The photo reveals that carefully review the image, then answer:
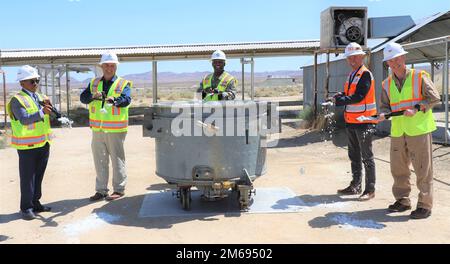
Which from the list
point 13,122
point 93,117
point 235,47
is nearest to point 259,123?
point 93,117

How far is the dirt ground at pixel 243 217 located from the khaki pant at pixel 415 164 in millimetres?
252

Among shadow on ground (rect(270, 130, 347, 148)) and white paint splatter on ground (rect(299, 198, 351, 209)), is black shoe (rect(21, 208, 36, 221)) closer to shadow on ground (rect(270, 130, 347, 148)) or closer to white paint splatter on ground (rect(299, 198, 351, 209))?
white paint splatter on ground (rect(299, 198, 351, 209))

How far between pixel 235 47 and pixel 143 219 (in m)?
15.0

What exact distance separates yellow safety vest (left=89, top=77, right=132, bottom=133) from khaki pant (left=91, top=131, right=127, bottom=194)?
0.11 metres

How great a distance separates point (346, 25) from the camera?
11.2 meters

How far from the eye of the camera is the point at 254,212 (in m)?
5.56

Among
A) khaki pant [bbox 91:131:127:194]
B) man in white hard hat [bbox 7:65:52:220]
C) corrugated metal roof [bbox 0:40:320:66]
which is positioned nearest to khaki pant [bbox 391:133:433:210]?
khaki pant [bbox 91:131:127:194]

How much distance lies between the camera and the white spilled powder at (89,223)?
499 cm

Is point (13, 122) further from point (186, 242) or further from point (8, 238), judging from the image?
point (186, 242)

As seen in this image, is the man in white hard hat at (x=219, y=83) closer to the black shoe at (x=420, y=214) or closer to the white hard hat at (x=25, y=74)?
the white hard hat at (x=25, y=74)

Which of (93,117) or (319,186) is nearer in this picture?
(93,117)

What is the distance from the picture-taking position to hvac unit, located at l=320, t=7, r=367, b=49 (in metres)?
11.1

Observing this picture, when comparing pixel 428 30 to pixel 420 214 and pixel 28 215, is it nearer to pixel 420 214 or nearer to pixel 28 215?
pixel 420 214

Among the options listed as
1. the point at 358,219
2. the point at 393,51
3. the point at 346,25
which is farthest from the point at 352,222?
the point at 346,25
